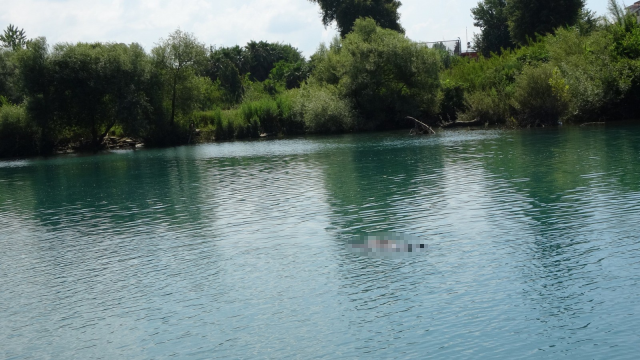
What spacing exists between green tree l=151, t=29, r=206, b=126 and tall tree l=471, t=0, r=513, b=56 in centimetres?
5015

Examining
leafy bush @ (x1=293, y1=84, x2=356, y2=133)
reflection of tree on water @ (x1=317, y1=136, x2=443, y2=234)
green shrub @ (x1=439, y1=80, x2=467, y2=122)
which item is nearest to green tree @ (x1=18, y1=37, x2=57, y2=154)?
leafy bush @ (x1=293, y1=84, x2=356, y2=133)

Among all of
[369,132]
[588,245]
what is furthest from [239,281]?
[369,132]

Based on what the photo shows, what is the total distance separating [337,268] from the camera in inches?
607

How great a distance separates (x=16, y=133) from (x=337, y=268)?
6150 cm

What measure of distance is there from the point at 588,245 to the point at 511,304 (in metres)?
4.40

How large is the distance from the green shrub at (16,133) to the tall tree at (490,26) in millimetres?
65983

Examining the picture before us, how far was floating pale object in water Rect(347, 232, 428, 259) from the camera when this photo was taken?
53.4 ft

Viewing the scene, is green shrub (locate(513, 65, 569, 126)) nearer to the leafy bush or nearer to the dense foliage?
the dense foliage

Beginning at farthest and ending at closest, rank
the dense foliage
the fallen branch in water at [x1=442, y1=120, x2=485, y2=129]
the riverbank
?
the fallen branch in water at [x1=442, y1=120, x2=485, y2=129], the riverbank, the dense foliage

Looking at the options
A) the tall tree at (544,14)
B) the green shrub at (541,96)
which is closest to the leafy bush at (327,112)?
the green shrub at (541,96)

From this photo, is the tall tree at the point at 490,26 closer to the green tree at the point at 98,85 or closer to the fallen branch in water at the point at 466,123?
the fallen branch in water at the point at 466,123

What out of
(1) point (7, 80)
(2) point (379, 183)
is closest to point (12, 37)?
(1) point (7, 80)

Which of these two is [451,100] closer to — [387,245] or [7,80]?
[7,80]

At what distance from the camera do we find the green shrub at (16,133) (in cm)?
6725
